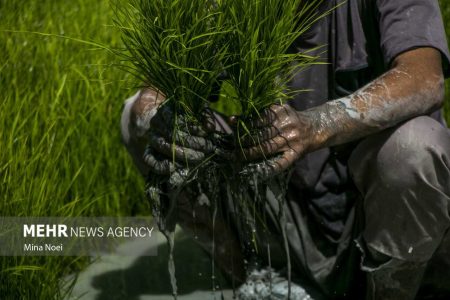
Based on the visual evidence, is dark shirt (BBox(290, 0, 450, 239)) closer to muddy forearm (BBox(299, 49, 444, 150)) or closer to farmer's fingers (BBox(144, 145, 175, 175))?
muddy forearm (BBox(299, 49, 444, 150))

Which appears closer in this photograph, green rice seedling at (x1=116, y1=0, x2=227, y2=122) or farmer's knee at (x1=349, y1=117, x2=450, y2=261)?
green rice seedling at (x1=116, y1=0, x2=227, y2=122)

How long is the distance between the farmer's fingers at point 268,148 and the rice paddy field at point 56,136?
18.0 inches

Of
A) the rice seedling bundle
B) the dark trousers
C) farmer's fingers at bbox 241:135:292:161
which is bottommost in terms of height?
the dark trousers

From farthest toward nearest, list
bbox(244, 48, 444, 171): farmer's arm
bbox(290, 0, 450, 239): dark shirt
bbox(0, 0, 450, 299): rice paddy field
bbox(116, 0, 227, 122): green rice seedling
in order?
bbox(0, 0, 450, 299): rice paddy field < bbox(290, 0, 450, 239): dark shirt < bbox(244, 48, 444, 171): farmer's arm < bbox(116, 0, 227, 122): green rice seedling

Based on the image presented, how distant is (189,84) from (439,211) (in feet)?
2.18

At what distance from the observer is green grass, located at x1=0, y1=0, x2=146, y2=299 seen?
91.0 inches

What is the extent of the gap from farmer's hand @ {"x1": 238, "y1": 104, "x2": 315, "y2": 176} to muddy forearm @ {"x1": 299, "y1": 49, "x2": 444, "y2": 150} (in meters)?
0.06

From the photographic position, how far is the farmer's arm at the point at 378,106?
6.42ft

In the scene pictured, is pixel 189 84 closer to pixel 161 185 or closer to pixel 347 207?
pixel 161 185

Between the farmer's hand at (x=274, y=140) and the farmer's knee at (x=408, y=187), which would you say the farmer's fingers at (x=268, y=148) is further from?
the farmer's knee at (x=408, y=187)

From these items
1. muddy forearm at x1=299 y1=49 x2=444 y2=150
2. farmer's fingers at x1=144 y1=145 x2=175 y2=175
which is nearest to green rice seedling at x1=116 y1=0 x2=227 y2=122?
farmer's fingers at x1=144 y1=145 x2=175 y2=175

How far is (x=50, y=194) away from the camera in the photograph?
2453 millimetres

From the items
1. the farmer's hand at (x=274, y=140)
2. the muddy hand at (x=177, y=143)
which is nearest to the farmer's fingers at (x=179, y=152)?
the muddy hand at (x=177, y=143)

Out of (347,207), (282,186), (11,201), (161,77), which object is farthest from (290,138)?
(11,201)
